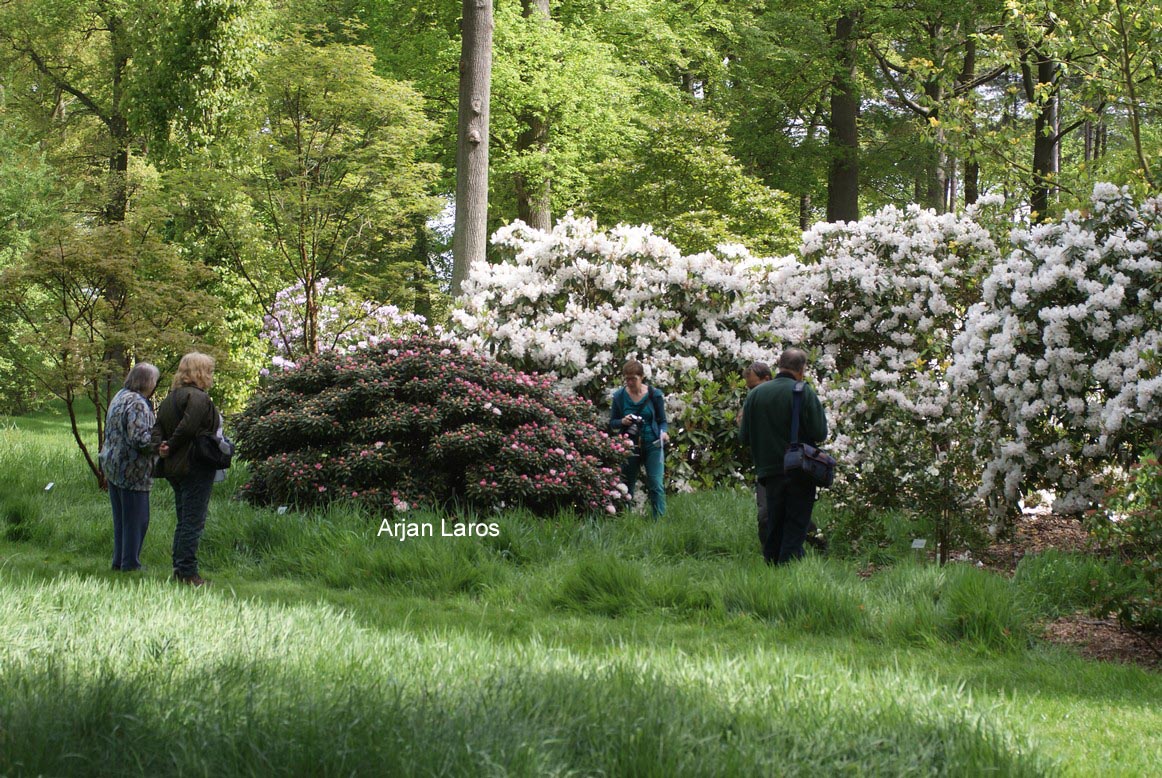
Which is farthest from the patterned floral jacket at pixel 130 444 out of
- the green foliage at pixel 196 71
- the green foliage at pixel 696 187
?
the green foliage at pixel 196 71

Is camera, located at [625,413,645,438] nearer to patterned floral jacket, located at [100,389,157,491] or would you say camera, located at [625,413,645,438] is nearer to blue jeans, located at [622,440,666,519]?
blue jeans, located at [622,440,666,519]

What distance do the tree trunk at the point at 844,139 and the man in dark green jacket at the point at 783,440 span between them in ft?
57.2

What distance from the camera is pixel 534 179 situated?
2270cm

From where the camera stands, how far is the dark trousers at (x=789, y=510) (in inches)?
303

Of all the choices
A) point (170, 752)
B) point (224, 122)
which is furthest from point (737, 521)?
point (224, 122)

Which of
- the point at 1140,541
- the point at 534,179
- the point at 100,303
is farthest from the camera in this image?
the point at 534,179

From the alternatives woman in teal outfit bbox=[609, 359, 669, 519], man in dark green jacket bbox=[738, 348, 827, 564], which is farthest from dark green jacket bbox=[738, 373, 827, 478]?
woman in teal outfit bbox=[609, 359, 669, 519]

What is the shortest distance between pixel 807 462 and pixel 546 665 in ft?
11.1

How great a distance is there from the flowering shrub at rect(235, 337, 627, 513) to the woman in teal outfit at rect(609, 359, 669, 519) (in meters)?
0.29

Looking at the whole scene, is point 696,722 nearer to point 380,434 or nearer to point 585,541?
point 585,541

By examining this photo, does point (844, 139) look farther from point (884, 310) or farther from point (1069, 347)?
point (1069, 347)

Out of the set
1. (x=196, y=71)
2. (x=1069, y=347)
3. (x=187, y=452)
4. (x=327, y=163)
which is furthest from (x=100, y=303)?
(x=196, y=71)

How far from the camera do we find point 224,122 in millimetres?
21547

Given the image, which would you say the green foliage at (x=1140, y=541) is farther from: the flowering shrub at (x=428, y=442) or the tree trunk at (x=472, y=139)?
the tree trunk at (x=472, y=139)
